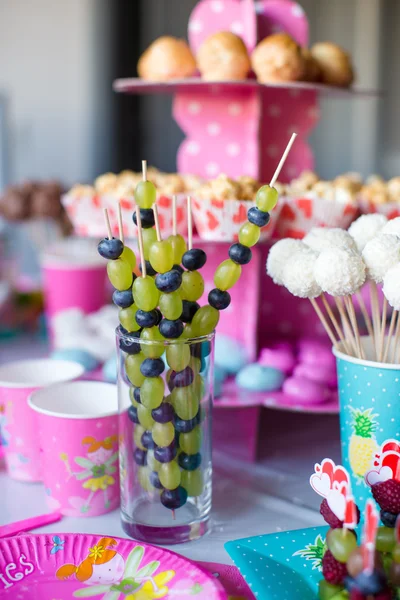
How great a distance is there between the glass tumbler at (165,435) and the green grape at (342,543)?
0.75 feet

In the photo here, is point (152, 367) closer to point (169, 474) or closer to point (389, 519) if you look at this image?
point (169, 474)

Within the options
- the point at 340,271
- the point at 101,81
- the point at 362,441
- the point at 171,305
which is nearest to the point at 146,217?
the point at 171,305

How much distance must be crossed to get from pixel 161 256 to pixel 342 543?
32 centimetres

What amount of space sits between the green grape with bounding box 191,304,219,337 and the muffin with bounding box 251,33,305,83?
444mm

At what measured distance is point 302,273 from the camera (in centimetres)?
73

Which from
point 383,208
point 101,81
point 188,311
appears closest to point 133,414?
point 188,311

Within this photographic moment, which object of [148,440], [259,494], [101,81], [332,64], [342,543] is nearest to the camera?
[342,543]

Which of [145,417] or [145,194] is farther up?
[145,194]

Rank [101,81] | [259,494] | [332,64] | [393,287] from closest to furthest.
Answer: [393,287], [259,494], [332,64], [101,81]

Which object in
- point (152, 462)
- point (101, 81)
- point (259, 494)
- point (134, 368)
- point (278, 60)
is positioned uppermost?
point (101, 81)

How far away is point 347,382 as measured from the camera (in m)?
0.77

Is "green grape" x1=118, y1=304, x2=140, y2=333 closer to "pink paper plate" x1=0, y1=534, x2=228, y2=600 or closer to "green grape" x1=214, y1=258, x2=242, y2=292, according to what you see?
"green grape" x1=214, y1=258, x2=242, y2=292

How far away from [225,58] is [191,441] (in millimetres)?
571

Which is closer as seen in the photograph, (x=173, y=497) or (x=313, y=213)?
(x=173, y=497)
